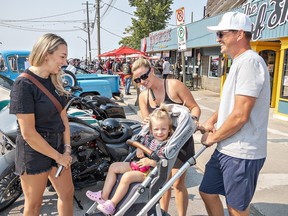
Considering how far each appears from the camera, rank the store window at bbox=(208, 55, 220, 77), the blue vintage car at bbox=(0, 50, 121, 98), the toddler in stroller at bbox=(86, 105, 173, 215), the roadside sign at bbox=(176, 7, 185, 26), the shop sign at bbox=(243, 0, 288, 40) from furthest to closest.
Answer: the store window at bbox=(208, 55, 220, 77), the blue vintage car at bbox=(0, 50, 121, 98), the shop sign at bbox=(243, 0, 288, 40), the roadside sign at bbox=(176, 7, 185, 26), the toddler in stroller at bbox=(86, 105, 173, 215)

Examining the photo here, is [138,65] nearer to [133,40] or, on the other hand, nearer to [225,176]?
[225,176]

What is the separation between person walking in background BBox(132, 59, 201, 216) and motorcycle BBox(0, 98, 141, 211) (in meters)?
0.87

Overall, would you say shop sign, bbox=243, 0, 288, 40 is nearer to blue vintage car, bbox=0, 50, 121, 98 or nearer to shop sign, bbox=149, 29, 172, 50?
blue vintage car, bbox=0, 50, 121, 98

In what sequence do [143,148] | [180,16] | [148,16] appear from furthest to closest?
[148,16], [180,16], [143,148]

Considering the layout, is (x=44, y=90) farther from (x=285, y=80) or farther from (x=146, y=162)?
(x=285, y=80)

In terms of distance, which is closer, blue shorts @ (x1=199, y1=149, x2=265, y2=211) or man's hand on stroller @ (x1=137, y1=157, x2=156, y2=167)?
blue shorts @ (x1=199, y1=149, x2=265, y2=211)

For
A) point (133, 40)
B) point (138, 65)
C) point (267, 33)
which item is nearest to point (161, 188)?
point (138, 65)

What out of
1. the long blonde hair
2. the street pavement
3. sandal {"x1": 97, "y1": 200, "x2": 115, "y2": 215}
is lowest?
the street pavement

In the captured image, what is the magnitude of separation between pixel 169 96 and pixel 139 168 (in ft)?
2.49

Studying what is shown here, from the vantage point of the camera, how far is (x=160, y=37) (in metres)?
22.6

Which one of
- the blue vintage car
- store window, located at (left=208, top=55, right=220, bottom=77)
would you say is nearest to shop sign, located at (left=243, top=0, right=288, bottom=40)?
store window, located at (left=208, top=55, right=220, bottom=77)

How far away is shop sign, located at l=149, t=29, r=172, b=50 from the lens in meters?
20.6

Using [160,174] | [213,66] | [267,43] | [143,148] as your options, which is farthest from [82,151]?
[213,66]

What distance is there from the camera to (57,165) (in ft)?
7.57
